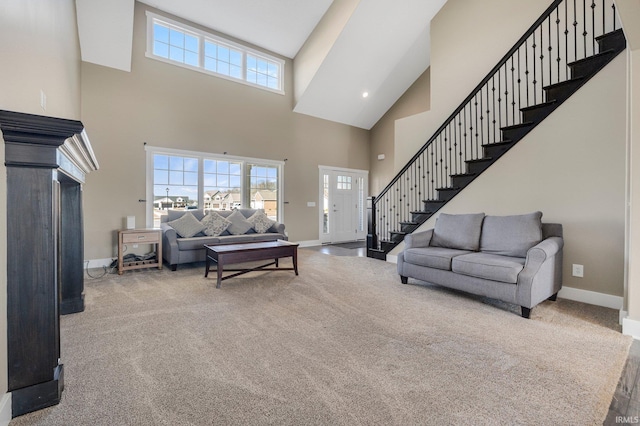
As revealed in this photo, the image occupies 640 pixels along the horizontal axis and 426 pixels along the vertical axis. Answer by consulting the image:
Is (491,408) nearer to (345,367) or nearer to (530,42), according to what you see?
(345,367)

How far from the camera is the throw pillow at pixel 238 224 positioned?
543 centimetres

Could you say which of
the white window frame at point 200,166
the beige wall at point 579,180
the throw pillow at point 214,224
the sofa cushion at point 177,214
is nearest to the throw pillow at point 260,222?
the throw pillow at point 214,224

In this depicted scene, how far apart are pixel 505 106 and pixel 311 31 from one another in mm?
4186

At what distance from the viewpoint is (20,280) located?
4.85 feet

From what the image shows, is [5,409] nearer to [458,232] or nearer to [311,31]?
[458,232]

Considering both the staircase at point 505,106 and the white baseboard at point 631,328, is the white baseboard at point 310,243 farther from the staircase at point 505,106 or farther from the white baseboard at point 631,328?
the white baseboard at point 631,328

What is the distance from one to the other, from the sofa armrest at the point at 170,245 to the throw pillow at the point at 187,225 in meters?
0.12

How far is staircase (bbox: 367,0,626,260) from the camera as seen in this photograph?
11.6 ft

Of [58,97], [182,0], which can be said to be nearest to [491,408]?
[58,97]

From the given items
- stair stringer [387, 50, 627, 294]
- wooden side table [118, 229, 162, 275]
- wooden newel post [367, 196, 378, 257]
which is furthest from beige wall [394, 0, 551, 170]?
wooden side table [118, 229, 162, 275]

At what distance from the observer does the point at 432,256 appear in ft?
11.4

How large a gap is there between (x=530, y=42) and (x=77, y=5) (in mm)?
6667

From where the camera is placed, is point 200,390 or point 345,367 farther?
point 345,367

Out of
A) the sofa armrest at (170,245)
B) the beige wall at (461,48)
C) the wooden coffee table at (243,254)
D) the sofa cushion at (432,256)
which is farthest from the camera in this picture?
the beige wall at (461,48)
